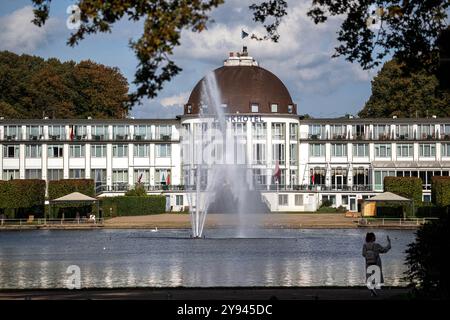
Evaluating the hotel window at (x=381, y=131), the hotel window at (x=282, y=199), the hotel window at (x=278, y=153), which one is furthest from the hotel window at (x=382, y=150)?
the hotel window at (x=282, y=199)

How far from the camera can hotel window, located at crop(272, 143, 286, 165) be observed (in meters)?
111

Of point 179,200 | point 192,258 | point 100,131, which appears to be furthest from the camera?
point 100,131

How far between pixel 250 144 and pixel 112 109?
2709 cm

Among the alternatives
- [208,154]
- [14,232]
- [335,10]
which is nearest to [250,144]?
[208,154]

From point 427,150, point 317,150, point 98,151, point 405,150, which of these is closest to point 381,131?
point 405,150

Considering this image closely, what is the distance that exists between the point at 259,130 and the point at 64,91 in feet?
97.2

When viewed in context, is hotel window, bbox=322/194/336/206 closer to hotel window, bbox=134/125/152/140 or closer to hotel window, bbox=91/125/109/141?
hotel window, bbox=134/125/152/140

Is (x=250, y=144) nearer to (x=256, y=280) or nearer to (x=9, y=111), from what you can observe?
(x=9, y=111)

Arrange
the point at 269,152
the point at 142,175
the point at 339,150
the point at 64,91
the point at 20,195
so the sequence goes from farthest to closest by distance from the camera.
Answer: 1. the point at 64,91
2. the point at 339,150
3. the point at 142,175
4. the point at 269,152
5. the point at 20,195

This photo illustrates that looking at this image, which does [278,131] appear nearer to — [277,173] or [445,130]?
[277,173]

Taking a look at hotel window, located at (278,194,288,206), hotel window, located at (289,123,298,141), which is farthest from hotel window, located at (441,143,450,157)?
hotel window, located at (278,194,288,206)

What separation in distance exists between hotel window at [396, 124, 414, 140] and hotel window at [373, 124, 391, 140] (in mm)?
1063

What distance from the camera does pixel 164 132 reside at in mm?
113188

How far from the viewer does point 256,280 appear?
1345 inches
